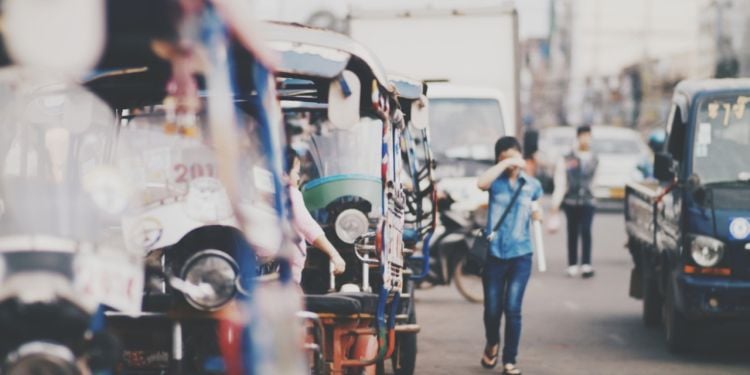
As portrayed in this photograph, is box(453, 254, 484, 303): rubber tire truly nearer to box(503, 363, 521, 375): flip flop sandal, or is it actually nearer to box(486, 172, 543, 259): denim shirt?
box(486, 172, 543, 259): denim shirt

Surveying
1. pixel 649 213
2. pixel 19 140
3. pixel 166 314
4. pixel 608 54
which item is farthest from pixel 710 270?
pixel 608 54

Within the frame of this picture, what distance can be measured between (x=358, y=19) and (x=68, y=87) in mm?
14461

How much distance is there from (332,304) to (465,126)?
33.1ft

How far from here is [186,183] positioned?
286 inches

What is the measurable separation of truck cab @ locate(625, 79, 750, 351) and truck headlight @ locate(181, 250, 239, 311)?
602cm

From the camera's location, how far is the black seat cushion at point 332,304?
811 centimetres

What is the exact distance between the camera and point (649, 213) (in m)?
13.6

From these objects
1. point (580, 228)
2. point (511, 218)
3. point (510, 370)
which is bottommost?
point (510, 370)

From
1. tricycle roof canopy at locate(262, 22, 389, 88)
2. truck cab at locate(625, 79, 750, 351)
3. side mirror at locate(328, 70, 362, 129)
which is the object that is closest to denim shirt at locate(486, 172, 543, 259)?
truck cab at locate(625, 79, 750, 351)

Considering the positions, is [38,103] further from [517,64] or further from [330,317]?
[517,64]

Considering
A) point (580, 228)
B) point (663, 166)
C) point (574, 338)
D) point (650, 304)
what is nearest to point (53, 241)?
point (663, 166)

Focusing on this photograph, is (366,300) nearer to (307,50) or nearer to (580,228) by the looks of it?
(307,50)

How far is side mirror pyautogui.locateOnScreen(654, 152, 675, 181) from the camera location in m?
11.8

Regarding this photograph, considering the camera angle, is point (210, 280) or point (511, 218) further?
point (511, 218)
